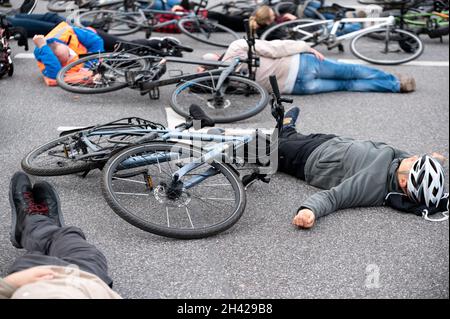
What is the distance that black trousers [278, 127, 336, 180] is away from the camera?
4.93 m

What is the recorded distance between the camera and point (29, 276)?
2738 millimetres

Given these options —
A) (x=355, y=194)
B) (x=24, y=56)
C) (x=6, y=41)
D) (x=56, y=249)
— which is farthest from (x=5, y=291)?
(x=24, y=56)

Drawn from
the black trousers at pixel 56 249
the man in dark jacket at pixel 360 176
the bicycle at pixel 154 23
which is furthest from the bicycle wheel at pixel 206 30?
the black trousers at pixel 56 249

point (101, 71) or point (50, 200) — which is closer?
point (50, 200)

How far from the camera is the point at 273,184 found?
490cm

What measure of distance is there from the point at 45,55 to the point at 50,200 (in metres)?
3.13

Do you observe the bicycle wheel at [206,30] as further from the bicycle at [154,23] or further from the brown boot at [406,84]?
the brown boot at [406,84]

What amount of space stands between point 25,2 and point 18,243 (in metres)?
3.73

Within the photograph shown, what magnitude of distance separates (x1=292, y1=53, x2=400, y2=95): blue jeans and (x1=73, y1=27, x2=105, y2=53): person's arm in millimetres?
2237

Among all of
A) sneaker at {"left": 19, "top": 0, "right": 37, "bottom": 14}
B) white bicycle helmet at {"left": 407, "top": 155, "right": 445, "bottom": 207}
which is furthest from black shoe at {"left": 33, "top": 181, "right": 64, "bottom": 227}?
sneaker at {"left": 19, "top": 0, "right": 37, "bottom": 14}

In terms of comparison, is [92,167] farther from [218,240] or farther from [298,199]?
[298,199]

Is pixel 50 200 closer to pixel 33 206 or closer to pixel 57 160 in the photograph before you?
pixel 33 206

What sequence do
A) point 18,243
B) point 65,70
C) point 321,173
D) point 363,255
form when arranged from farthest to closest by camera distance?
point 65,70
point 321,173
point 363,255
point 18,243
